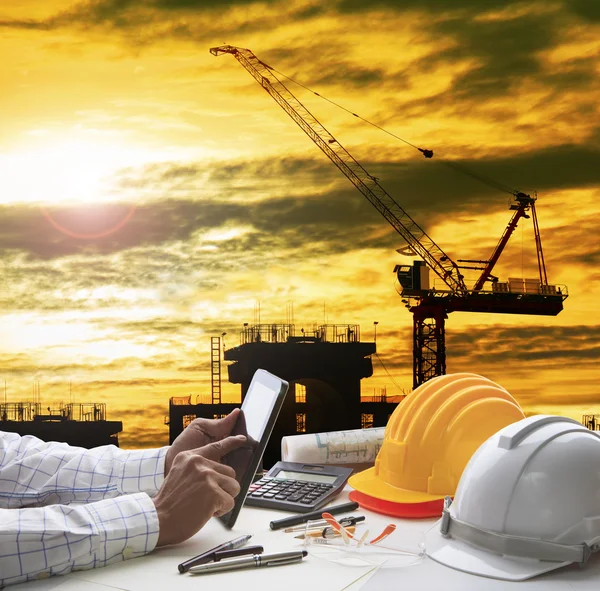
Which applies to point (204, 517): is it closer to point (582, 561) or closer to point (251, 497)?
point (251, 497)

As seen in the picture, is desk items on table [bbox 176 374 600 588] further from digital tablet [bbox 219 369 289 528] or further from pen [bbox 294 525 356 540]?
digital tablet [bbox 219 369 289 528]

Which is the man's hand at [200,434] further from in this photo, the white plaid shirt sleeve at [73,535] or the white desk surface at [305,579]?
the white desk surface at [305,579]

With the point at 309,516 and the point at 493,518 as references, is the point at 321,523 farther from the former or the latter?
the point at 493,518

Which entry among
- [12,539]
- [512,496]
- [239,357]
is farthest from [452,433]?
[239,357]

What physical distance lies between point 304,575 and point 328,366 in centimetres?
943

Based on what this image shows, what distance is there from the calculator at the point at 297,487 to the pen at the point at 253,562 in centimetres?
31

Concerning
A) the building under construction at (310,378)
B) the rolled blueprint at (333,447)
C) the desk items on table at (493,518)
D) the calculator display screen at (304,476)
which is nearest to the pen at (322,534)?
the desk items on table at (493,518)

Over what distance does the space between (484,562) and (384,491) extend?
0.42 metres

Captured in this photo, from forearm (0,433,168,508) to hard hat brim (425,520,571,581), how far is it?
72cm

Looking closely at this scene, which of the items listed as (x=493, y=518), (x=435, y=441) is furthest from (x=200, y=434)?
(x=493, y=518)

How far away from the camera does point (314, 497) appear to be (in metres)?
1.66

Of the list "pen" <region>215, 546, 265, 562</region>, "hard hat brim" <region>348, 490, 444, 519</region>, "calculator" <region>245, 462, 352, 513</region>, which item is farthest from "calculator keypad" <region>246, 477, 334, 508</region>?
"pen" <region>215, 546, 265, 562</region>

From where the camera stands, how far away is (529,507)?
1.27 meters

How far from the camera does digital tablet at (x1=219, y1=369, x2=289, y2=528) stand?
1453 millimetres
